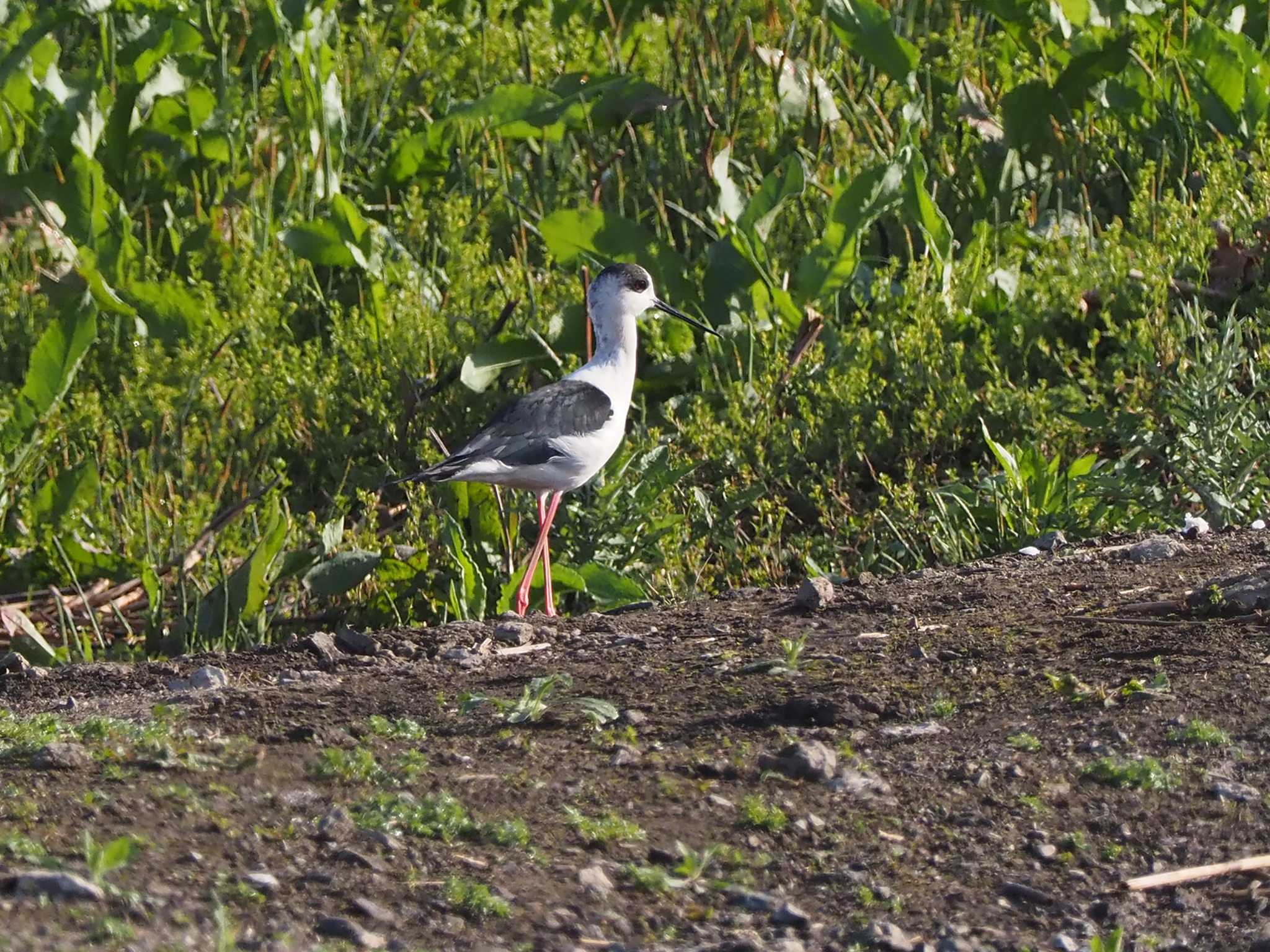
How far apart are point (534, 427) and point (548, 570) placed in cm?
46

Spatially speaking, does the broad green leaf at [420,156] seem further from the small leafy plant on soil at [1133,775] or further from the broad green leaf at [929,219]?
the small leafy plant on soil at [1133,775]

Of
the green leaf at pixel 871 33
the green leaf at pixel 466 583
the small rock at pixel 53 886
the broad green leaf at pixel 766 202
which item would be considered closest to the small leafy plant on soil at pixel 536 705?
the small rock at pixel 53 886

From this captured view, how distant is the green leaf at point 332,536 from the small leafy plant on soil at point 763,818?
113 inches

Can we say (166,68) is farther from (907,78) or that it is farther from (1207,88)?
(1207,88)

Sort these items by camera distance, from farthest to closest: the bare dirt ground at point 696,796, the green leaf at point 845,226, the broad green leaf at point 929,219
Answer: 1. the broad green leaf at point 929,219
2. the green leaf at point 845,226
3. the bare dirt ground at point 696,796

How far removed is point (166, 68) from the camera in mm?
7785

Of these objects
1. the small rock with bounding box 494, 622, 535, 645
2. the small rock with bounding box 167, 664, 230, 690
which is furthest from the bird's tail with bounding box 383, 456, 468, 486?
the small rock with bounding box 167, 664, 230, 690

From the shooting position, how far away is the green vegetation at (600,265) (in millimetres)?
5645

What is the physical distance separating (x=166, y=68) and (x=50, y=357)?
2299 millimetres

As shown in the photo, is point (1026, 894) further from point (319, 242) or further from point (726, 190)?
point (319, 242)

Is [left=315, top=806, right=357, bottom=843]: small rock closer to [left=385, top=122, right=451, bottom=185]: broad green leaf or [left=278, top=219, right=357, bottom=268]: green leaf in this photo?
[left=278, top=219, right=357, bottom=268]: green leaf

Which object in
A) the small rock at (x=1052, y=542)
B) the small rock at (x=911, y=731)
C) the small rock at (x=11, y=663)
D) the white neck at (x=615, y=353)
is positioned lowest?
the small rock at (x=11, y=663)

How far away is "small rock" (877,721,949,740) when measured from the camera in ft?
11.0

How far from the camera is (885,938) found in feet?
8.41
